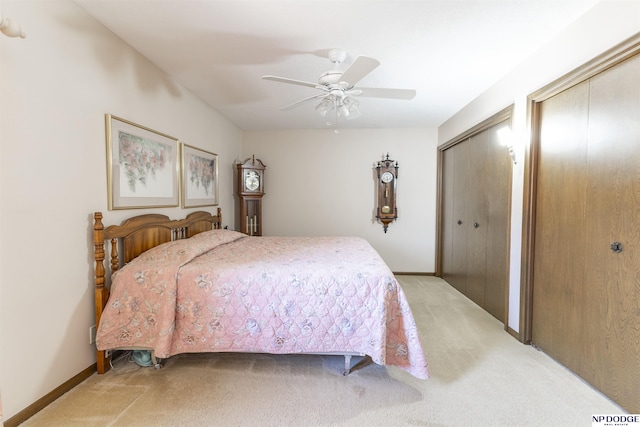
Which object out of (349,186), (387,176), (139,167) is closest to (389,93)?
(139,167)

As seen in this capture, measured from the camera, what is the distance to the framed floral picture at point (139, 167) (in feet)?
6.35

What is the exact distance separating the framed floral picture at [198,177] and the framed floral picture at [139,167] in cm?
14

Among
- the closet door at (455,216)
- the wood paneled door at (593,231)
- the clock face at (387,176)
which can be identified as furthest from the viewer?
the clock face at (387,176)

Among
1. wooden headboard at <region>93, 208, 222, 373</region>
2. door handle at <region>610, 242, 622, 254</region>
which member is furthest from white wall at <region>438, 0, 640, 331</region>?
wooden headboard at <region>93, 208, 222, 373</region>

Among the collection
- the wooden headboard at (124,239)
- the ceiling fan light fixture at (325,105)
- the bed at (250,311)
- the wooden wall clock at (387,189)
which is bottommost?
the bed at (250,311)

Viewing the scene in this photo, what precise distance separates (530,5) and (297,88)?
6.10 ft

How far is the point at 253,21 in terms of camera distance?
174 cm

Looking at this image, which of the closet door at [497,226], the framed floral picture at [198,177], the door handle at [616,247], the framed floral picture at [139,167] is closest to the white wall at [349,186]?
the framed floral picture at [198,177]

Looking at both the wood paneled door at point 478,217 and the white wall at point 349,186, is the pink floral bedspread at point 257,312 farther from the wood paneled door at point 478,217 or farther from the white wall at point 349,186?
the white wall at point 349,186

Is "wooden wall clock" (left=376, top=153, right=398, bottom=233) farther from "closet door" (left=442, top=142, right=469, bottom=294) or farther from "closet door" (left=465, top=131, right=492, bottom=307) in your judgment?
"closet door" (left=465, top=131, right=492, bottom=307)

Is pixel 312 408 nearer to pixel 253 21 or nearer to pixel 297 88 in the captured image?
pixel 253 21

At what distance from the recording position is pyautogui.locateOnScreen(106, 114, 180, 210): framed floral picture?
1.94 meters

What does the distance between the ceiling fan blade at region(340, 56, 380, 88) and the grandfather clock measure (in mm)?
2489

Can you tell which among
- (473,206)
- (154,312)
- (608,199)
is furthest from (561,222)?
(154,312)
